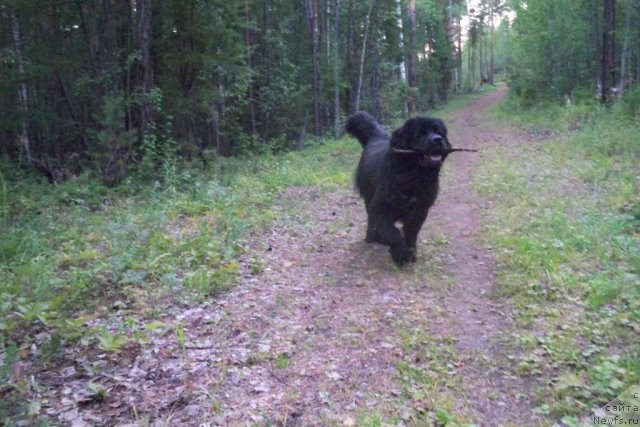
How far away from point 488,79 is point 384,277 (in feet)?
229

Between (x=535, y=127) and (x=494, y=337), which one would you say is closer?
(x=494, y=337)

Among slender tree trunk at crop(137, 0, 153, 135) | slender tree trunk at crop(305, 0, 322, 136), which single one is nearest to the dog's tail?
slender tree trunk at crop(137, 0, 153, 135)

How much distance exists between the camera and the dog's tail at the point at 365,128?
851cm

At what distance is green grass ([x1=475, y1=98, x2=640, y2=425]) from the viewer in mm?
3770

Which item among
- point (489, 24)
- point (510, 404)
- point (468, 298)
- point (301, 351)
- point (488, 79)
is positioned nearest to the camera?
point (510, 404)

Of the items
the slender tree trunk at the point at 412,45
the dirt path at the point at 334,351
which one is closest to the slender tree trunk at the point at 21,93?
the dirt path at the point at 334,351

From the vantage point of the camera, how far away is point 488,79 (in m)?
70.6

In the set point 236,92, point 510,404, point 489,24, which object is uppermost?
point 489,24

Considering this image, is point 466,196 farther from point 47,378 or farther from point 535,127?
point 535,127

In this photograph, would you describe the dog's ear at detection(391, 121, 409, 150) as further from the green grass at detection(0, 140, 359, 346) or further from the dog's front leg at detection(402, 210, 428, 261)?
the green grass at detection(0, 140, 359, 346)

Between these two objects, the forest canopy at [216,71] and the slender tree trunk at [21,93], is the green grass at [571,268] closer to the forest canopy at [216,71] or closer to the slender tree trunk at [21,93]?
the forest canopy at [216,71]

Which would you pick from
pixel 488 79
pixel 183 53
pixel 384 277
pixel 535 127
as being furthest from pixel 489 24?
pixel 384 277

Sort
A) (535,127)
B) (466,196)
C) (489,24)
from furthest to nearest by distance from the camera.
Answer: (489,24), (535,127), (466,196)

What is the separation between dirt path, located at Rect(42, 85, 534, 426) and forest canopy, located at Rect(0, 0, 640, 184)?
7.34 meters
